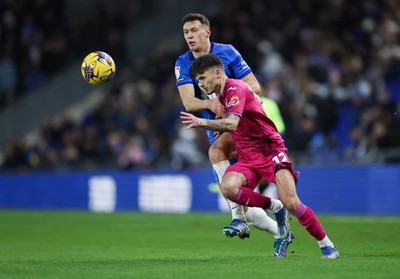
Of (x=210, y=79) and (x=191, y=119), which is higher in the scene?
(x=210, y=79)

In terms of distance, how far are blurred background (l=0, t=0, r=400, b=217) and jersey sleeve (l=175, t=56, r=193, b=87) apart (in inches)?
276

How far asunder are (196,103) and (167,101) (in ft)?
44.7

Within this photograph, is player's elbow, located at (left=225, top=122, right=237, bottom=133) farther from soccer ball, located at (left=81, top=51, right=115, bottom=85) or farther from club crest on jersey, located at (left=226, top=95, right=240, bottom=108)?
soccer ball, located at (left=81, top=51, right=115, bottom=85)

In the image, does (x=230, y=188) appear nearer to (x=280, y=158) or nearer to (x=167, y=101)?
(x=280, y=158)

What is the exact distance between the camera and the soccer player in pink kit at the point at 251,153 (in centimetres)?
869

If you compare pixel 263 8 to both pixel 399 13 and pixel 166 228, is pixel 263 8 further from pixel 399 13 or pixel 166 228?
pixel 166 228

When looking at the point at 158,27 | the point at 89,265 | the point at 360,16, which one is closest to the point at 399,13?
the point at 360,16

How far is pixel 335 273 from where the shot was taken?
7.38 metres

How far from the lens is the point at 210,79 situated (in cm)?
878

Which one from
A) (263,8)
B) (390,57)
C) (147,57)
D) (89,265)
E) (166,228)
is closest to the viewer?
(89,265)

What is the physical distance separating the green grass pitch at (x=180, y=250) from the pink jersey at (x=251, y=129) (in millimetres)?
1118

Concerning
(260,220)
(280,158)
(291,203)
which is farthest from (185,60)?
(291,203)

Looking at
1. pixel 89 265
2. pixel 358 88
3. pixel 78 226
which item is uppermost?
pixel 358 88

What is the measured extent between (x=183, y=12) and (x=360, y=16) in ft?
27.4
